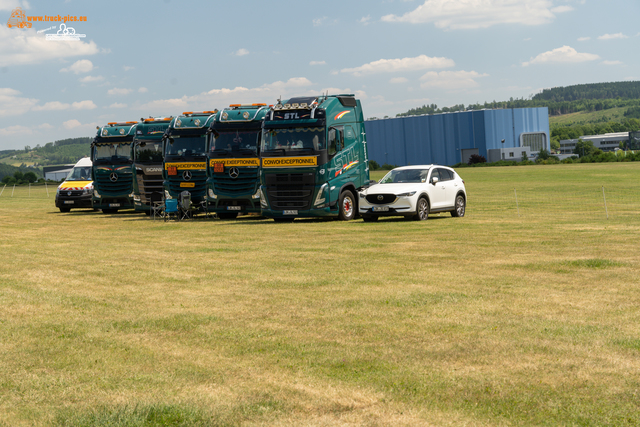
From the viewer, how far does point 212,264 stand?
1241 cm

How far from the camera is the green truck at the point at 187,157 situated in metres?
25.8

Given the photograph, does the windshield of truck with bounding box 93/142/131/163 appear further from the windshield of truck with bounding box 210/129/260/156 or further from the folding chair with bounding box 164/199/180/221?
the windshield of truck with bounding box 210/129/260/156

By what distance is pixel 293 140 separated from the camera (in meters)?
21.9

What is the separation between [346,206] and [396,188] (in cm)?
202

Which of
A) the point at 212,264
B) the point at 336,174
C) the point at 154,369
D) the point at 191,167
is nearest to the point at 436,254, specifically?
the point at 212,264

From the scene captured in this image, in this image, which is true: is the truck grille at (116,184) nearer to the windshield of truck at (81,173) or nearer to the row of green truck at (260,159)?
the row of green truck at (260,159)

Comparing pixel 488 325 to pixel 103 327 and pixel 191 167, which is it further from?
pixel 191 167

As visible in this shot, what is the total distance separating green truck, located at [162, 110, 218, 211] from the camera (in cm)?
2577

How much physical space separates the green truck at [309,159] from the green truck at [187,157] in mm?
4008

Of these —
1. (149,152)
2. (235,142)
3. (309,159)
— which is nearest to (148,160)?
(149,152)

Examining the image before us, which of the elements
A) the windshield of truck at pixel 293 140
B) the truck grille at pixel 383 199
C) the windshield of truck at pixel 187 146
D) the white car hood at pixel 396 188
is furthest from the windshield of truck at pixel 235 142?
the truck grille at pixel 383 199

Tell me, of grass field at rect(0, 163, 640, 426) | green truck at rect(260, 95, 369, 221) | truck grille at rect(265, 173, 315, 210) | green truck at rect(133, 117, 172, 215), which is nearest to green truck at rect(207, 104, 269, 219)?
green truck at rect(260, 95, 369, 221)

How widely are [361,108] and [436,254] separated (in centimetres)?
1160

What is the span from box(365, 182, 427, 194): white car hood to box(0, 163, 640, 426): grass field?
21.9ft
